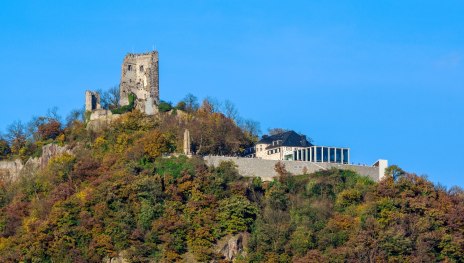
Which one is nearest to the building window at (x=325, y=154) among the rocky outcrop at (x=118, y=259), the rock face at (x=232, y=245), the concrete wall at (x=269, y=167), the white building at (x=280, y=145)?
the white building at (x=280, y=145)

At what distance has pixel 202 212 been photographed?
8788cm

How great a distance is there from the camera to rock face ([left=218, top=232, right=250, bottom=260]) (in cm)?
8556

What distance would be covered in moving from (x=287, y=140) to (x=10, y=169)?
20.3 m

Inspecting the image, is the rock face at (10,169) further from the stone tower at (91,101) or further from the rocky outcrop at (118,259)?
the rocky outcrop at (118,259)

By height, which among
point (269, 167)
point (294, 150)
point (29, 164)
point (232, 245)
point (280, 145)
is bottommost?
point (232, 245)

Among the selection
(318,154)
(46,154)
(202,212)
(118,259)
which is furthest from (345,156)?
(46,154)

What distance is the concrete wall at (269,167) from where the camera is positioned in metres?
93.9

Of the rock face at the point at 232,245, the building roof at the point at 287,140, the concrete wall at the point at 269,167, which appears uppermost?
the building roof at the point at 287,140

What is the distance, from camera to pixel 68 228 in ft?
288

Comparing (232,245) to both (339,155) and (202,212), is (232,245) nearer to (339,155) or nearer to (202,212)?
(202,212)

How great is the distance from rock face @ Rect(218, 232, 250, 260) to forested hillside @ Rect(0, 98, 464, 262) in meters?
0.15

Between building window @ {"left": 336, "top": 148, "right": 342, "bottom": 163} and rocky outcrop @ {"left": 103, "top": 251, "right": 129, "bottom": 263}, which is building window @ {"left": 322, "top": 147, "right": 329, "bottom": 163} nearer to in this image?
building window @ {"left": 336, "top": 148, "right": 342, "bottom": 163}

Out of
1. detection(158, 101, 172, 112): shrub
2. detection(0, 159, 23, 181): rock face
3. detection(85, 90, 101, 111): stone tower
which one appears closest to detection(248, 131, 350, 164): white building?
detection(158, 101, 172, 112): shrub

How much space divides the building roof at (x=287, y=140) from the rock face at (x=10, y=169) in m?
17.7
